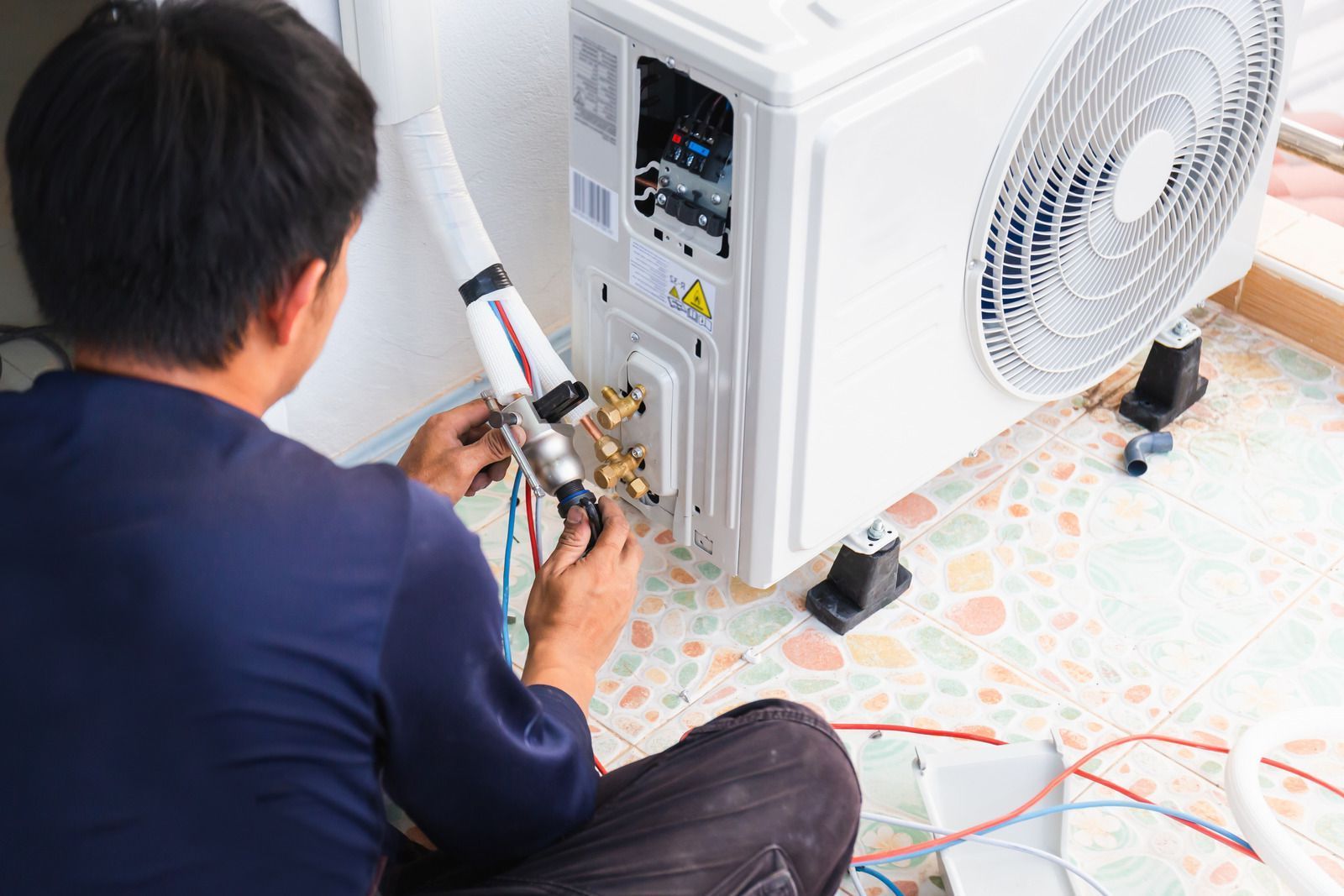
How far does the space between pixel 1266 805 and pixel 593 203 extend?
2.43 ft

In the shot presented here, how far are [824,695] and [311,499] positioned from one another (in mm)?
841

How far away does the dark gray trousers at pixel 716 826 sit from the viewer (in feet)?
2.88

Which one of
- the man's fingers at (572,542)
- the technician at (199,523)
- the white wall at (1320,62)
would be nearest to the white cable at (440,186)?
the man's fingers at (572,542)

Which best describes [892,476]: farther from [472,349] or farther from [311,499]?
[311,499]

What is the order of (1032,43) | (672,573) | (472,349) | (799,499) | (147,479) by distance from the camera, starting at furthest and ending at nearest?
(472,349), (672,573), (799,499), (1032,43), (147,479)

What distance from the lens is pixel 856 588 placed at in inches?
56.9

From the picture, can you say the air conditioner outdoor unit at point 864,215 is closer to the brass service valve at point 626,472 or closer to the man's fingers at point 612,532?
the brass service valve at point 626,472

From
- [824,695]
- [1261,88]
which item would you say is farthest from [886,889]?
[1261,88]

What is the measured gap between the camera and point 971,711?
4.53 ft

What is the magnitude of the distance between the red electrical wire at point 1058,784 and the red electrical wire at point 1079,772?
0.06ft

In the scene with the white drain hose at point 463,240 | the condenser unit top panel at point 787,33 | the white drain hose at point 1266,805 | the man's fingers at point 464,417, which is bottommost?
the white drain hose at point 1266,805

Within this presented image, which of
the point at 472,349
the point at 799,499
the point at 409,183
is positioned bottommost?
the point at 472,349

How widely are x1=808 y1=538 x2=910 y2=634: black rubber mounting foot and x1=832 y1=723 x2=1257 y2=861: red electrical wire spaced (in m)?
0.13

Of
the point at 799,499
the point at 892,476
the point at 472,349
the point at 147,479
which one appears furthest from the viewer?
the point at 472,349
